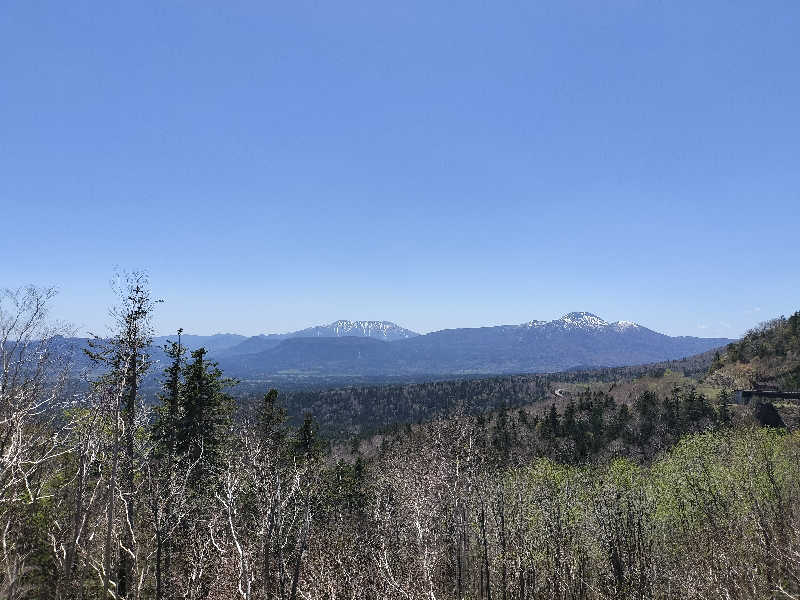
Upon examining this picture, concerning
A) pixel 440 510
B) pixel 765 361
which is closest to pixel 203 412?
pixel 440 510

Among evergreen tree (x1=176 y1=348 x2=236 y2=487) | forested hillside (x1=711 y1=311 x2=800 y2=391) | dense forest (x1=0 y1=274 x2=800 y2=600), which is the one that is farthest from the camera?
forested hillside (x1=711 y1=311 x2=800 y2=391)

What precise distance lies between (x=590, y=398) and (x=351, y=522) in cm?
12765

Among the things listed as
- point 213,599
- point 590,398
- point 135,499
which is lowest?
point 590,398

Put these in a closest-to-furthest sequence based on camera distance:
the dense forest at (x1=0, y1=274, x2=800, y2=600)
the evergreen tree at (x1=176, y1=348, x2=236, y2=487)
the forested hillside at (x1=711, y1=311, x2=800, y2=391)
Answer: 1. the dense forest at (x1=0, y1=274, x2=800, y2=600)
2. the evergreen tree at (x1=176, y1=348, x2=236, y2=487)
3. the forested hillside at (x1=711, y1=311, x2=800, y2=391)

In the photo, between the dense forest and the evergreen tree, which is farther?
the evergreen tree

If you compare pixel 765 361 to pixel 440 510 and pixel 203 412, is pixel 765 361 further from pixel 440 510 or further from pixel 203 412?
pixel 203 412

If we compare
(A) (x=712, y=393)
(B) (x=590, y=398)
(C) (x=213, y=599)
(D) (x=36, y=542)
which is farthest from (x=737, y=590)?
(B) (x=590, y=398)

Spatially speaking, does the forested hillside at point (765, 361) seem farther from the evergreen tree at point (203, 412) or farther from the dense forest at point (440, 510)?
the evergreen tree at point (203, 412)

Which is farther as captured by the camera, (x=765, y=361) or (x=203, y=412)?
(x=765, y=361)

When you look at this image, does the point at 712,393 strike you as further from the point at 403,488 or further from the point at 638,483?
the point at 403,488

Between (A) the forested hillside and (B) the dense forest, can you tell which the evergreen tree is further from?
(A) the forested hillside

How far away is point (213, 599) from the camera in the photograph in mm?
15844

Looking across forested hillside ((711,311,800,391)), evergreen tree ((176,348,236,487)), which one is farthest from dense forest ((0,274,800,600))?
forested hillside ((711,311,800,391))

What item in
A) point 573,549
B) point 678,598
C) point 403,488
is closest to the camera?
point 678,598
